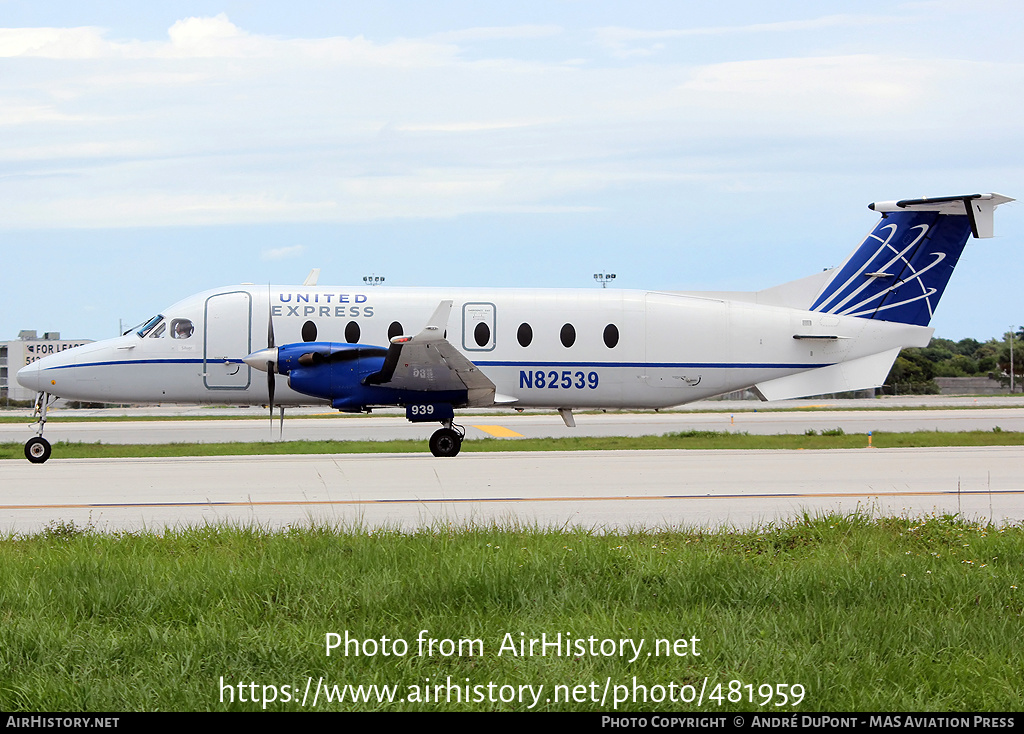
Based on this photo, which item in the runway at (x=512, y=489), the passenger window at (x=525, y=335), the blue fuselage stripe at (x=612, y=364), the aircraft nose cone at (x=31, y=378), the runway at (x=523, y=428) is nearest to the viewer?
the runway at (x=512, y=489)

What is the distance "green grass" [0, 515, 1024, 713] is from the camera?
5680 mm

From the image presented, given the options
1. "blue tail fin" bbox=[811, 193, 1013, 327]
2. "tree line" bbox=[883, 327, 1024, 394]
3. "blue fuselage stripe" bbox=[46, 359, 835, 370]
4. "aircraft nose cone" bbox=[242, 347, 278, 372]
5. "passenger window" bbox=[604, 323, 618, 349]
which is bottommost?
"tree line" bbox=[883, 327, 1024, 394]

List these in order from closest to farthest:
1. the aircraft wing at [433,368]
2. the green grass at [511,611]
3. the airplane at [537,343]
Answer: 1. the green grass at [511,611]
2. the aircraft wing at [433,368]
3. the airplane at [537,343]

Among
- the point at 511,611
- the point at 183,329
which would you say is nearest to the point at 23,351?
the point at 183,329

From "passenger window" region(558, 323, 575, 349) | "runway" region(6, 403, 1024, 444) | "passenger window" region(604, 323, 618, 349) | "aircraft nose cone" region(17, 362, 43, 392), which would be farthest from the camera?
"runway" region(6, 403, 1024, 444)

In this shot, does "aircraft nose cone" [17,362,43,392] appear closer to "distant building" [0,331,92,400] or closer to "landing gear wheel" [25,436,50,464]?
"landing gear wheel" [25,436,50,464]

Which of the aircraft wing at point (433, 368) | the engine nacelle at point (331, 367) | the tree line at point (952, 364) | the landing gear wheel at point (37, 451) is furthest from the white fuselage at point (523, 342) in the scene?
the tree line at point (952, 364)

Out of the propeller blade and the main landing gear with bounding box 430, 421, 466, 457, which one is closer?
the propeller blade

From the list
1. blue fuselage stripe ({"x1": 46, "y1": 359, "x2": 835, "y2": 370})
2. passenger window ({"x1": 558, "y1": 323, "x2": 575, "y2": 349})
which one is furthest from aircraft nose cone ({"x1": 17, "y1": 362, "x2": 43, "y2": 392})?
passenger window ({"x1": 558, "y1": 323, "x2": 575, "y2": 349})

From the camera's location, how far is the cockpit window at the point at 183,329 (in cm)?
2291

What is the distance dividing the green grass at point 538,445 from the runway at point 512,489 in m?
3.15

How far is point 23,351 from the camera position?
329ft

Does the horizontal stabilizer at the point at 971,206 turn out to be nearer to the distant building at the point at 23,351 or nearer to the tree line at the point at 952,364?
the tree line at the point at 952,364

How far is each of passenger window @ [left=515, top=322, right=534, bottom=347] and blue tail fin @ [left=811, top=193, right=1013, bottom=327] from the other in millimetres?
7549
